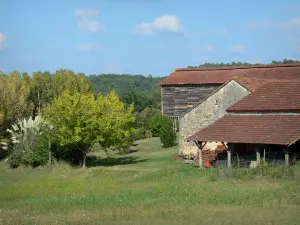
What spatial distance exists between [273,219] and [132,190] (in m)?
11.3

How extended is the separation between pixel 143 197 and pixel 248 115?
1445 centimetres

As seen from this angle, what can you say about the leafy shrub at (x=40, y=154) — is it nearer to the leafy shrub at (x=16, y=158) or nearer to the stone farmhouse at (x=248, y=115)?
the leafy shrub at (x=16, y=158)

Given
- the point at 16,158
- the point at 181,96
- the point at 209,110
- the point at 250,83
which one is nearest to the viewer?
the point at 250,83

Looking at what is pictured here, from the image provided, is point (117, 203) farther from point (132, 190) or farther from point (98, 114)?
point (98, 114)

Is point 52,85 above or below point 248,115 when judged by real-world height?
above

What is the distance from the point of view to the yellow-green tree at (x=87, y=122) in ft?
125

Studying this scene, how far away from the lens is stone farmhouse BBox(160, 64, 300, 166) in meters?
31.6

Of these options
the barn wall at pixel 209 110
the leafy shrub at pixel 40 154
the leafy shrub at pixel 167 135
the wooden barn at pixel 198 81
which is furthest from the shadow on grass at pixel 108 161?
the wooden barn at pixel 198 81

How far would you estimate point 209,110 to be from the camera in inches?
1592

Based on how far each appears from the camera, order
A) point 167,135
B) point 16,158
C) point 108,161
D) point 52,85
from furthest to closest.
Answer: point 52,85
point 167,135
point 108,161
point 16,158

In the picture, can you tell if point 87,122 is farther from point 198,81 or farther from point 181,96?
point 181,96

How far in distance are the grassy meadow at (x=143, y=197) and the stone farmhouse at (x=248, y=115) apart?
9.65 feet

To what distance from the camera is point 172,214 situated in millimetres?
17156

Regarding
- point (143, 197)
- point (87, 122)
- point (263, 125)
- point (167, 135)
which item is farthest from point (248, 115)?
point (167, 135)
